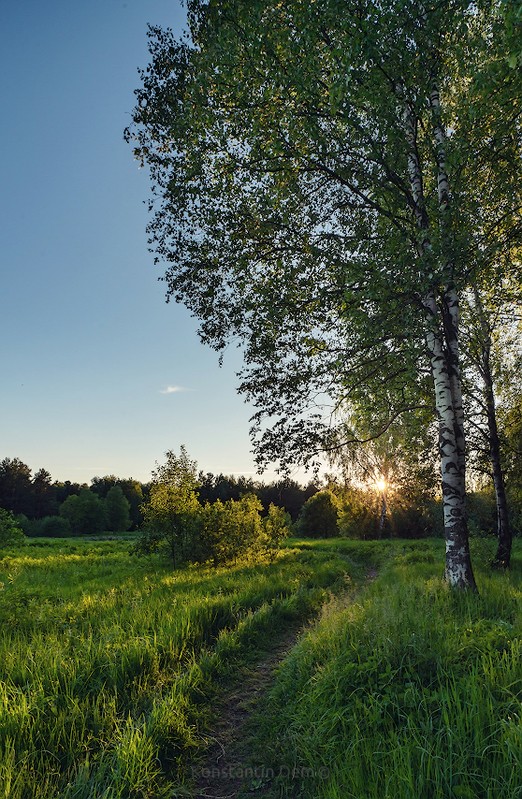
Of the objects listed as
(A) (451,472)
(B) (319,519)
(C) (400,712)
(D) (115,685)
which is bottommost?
(B) (319,519)

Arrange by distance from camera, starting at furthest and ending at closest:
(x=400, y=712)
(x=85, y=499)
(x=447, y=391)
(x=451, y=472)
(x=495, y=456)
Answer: (x=85, y=499)
(x=495, y=456)
(x=447, y=391)
(x=451, y=472)
(x=400, y=712)

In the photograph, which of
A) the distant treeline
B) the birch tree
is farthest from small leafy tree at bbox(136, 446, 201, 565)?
the distant treeline

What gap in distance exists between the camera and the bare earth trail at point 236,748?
146 inches

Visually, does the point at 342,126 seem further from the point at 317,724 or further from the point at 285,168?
the point at 317,724

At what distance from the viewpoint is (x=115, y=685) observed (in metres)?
4.84

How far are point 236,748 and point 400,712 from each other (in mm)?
1839

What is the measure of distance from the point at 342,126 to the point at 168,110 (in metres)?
3.89

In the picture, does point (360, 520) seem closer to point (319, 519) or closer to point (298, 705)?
point (319, 519)

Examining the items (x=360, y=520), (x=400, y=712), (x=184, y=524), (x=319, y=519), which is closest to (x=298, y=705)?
(x=400, y=712)

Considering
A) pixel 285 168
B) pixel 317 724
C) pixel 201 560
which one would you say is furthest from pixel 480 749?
pixel 201 560

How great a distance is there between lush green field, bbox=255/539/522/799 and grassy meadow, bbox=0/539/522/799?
0.02 meters

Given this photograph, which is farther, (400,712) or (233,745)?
(233,745)

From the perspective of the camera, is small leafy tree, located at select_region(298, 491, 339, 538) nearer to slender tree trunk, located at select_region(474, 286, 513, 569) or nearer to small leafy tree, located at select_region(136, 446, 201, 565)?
small leafy tree, located at select_region(136, 446, 201, 565)

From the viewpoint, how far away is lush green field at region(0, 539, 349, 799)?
3.51 m
